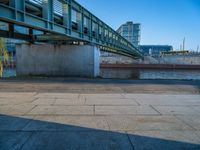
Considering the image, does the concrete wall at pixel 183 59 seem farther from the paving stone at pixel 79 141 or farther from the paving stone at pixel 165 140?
the paving stone at pixel 79 141

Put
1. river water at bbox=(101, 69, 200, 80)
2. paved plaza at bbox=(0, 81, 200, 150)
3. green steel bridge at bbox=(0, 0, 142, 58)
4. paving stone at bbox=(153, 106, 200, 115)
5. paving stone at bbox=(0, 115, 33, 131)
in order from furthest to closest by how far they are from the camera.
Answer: river water at bbox=(101, 69, 200, 80) < green steel bridge at bbox=(0, 0, 142, 58) < paving stone at bbox=(153, 106, 200, 115) < paving stone at bbox=(0, 115, 33, 131) < paved plaza at bbox=(0, 81, 200, 150)

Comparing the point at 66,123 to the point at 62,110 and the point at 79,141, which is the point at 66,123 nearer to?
the point at 79,141

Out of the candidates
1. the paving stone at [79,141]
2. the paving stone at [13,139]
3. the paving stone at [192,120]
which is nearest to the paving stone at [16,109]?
the paving stone at [13,139]

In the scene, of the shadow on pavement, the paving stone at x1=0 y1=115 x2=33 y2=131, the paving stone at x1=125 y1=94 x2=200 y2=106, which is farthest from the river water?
the shadow on pavement

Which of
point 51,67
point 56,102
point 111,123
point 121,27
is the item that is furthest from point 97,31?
point 121,27

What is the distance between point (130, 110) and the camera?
20.1 feet

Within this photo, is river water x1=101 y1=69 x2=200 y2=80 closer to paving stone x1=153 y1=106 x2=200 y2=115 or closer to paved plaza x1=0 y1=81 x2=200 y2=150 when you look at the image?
paving stone x1=153 y1=106 x2=200 y2=115

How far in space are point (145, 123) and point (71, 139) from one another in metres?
1.99

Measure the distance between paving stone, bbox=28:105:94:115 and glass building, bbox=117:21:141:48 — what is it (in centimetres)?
9419

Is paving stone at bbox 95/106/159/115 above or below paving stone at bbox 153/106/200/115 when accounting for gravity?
above

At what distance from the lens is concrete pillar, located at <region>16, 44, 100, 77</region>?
18.9 m

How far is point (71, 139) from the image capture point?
12.4 ft

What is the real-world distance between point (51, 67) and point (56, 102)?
12664mm

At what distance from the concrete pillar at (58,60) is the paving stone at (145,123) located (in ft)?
44.8
